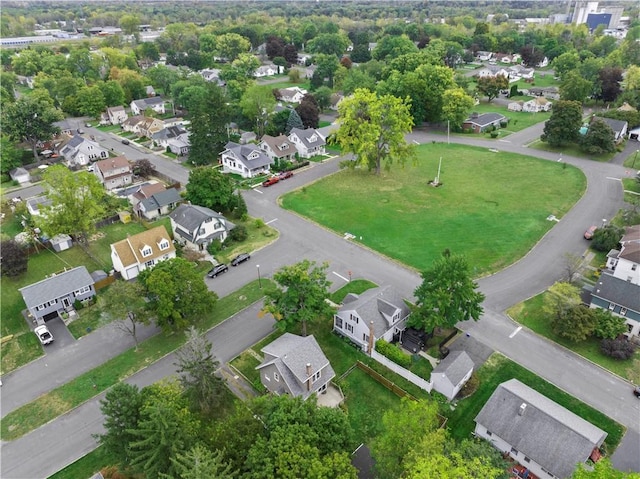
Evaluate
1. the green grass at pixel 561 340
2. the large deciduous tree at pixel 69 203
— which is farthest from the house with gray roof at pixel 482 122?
the large deciduous tree at pixel 69 203

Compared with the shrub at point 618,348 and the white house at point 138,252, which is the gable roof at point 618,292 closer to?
the shrub at point 618,348

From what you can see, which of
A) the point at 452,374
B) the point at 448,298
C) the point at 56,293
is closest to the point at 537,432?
the point at 452,374

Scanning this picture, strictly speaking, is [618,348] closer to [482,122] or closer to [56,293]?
[56,293]

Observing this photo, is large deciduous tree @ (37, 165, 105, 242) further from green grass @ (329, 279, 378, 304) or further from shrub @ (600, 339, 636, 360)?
shrub @ (600, 339, 636, 360)

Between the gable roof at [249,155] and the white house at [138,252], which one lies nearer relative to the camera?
the white house at [138,252]

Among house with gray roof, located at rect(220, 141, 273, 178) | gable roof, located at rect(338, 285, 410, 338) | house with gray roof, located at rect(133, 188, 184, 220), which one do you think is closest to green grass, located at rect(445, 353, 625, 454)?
gable roof, located at rect(338, 285, 410, 338)

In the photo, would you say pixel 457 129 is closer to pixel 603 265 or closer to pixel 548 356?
pixel 603 265
